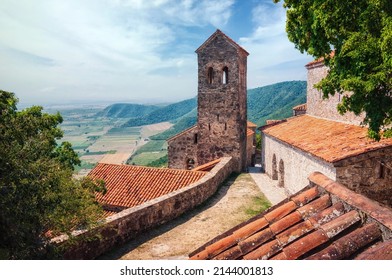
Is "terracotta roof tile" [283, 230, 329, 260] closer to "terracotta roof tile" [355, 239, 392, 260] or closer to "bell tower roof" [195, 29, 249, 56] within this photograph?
"terracotta roof tile" [355, 239, 392, 260]

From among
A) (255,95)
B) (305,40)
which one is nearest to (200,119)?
(305,40)

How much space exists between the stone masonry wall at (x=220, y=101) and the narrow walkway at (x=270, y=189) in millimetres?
2479

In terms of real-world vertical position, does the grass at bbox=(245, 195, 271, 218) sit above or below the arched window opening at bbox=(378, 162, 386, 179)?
below

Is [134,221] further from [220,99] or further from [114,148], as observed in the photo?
[114,148]

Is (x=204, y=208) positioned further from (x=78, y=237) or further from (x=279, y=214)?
(x=279, y=214)

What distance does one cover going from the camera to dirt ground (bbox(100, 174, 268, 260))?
7.86m

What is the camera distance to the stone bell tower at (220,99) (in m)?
21.0

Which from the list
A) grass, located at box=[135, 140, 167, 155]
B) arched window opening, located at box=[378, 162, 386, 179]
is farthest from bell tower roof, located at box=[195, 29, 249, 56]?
grass, located at box=[135, 140, 167, 155]

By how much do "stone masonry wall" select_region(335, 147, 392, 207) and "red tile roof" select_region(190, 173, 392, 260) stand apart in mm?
5534

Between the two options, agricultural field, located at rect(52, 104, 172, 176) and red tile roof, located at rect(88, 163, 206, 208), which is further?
agricultural field, located at rect(52, 104, 172, 176)

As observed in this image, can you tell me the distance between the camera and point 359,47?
6586 mm

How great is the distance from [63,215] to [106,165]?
34.2 ft

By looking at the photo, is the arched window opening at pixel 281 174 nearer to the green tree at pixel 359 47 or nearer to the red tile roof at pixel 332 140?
the red tile roof at pixel 332 140

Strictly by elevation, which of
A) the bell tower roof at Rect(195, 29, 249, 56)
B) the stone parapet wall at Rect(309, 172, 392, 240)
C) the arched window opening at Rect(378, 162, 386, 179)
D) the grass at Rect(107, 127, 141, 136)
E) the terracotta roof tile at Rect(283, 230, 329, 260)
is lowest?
the grass at Rect(107, 127, 141, 136)
